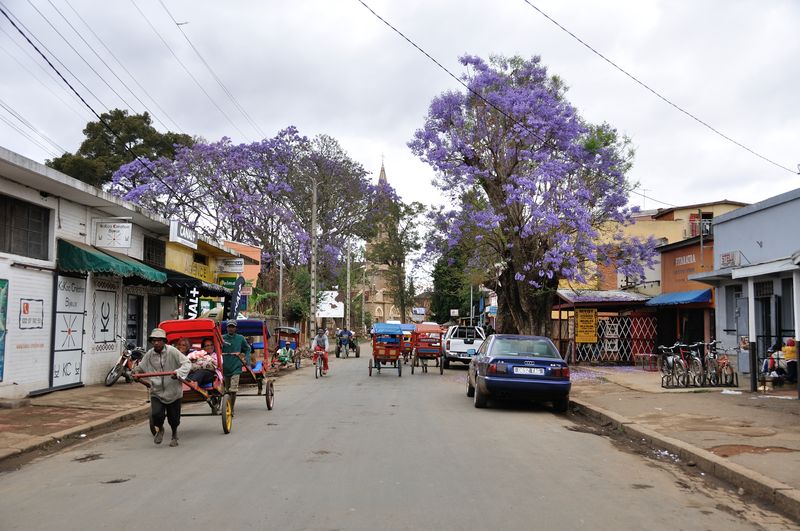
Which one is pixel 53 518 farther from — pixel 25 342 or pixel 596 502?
pixel 25 342

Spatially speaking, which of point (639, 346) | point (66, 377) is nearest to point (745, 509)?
point (66, 377)

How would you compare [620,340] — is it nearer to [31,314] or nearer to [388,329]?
[388,329]

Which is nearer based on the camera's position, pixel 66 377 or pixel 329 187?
pixel 66 377

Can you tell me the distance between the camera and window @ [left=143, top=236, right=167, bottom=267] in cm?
2033

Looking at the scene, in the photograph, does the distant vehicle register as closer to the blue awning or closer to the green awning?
the blue awning

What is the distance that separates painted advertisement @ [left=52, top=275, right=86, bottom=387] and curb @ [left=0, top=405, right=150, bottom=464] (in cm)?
302

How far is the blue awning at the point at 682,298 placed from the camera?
891 inches

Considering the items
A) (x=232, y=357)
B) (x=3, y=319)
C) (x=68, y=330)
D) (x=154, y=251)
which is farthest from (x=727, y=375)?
(x=154, y=251)

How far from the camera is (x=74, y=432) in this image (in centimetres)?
1023

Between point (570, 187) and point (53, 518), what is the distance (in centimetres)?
2169

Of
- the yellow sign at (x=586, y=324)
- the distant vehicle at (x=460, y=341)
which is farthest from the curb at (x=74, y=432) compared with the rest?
the yellow sign at (x=586, y=324)

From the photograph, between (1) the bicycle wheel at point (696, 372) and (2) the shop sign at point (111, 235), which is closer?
(1) the bicycle wheel at point (696, 372)

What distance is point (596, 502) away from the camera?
6172mm

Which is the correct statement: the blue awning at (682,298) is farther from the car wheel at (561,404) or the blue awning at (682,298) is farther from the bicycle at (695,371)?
the car wheel at (561,404)
